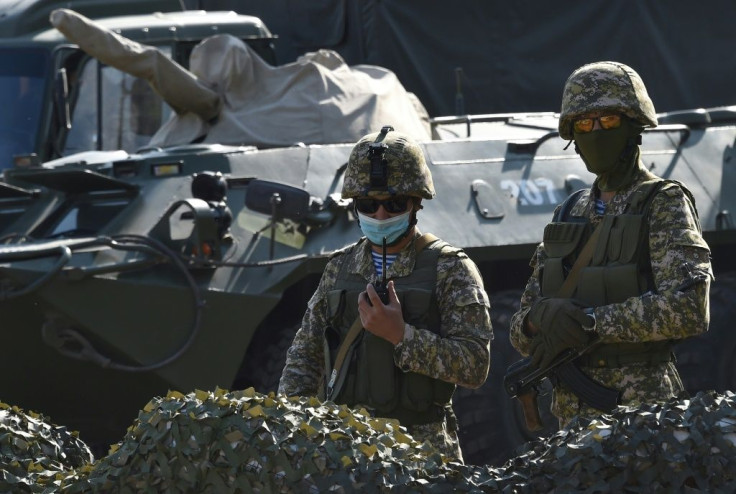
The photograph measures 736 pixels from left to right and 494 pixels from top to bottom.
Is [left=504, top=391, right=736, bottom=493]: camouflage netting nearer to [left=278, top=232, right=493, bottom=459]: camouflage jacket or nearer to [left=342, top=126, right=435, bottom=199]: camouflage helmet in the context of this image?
[left=278, top=232, right=493, bottom=459]: camouflage jacket

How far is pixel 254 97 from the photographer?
883 cm

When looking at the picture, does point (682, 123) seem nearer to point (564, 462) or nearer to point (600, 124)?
point (600, 124)

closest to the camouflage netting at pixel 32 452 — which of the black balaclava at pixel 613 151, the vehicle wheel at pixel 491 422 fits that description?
the black balaclava at pixel 613 151

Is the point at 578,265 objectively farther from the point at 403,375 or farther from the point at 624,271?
the point at 403,375

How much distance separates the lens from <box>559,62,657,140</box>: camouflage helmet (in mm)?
4461

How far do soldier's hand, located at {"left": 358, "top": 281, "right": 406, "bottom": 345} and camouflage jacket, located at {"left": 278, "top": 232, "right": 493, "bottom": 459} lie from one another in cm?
3

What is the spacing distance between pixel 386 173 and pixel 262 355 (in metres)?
3.10

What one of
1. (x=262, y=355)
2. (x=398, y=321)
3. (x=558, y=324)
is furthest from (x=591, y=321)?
(x=262, y=355)

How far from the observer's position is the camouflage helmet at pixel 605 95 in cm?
446

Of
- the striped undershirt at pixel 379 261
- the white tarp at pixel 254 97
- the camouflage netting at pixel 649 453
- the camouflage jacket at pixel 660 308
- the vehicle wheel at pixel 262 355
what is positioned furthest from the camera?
the white tarp at pixel 254 97

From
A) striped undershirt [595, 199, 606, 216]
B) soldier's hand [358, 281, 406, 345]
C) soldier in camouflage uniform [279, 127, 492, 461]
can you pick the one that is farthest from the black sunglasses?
striped undershirt [595, 199, 606, 216]

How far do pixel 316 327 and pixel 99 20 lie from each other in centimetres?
603

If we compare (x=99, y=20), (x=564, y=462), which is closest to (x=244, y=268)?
(x=99, y=20)

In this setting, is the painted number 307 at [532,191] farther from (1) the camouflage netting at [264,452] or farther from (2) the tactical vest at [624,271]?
(1) the camouflage netting at [264,452]
